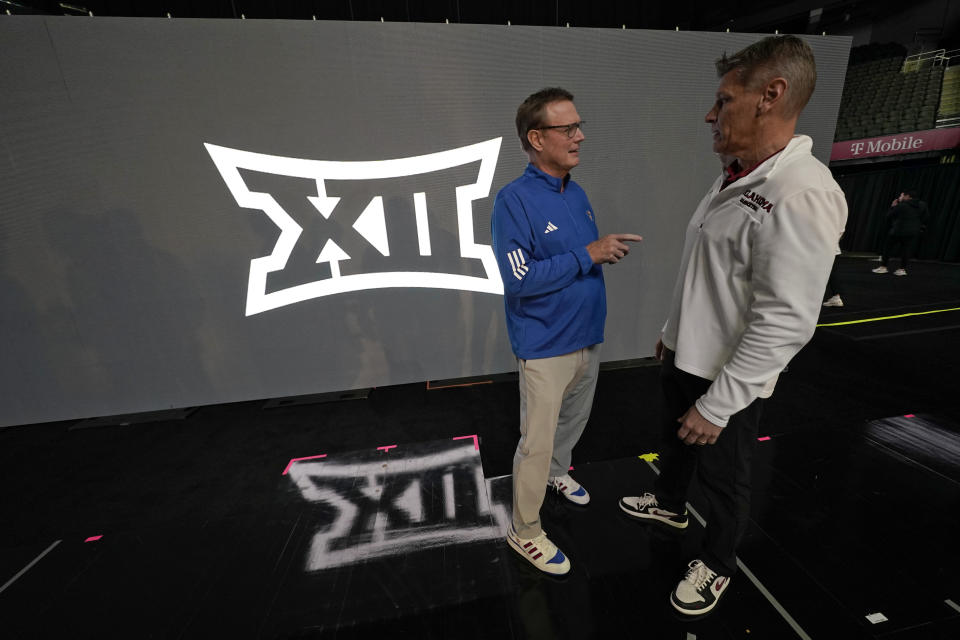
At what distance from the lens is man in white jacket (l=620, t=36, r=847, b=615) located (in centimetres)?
90

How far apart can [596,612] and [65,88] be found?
12.8 feet

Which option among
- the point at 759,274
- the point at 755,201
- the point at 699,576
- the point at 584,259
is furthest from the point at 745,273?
the point at 699,576

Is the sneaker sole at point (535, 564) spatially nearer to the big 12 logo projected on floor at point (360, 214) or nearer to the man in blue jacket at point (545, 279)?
the man in blue jacket at point (545, 279)

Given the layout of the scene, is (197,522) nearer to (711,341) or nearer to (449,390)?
(449,390)

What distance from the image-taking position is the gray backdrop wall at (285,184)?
2340mm

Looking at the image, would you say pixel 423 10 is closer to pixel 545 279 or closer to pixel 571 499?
pixel 545 279

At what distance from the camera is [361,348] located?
9.71 ft

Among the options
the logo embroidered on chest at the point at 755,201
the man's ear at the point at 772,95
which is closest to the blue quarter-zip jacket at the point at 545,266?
the logo embroidered on chest at the point at 755,201

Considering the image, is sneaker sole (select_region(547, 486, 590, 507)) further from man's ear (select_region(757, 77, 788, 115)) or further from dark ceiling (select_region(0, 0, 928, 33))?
dark ceiling (select_region(0, 0, 928, 33))

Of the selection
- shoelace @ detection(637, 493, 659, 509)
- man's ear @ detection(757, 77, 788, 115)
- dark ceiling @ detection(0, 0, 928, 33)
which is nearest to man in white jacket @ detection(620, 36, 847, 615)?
man's ear @ detection(757, 77, 788, 115)

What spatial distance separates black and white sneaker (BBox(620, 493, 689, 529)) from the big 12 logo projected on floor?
67.5 inches

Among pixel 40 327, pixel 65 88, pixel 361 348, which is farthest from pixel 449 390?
pixel 65 88

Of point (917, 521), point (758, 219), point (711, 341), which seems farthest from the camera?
point (917, 521)

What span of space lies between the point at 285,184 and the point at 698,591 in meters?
3.09
